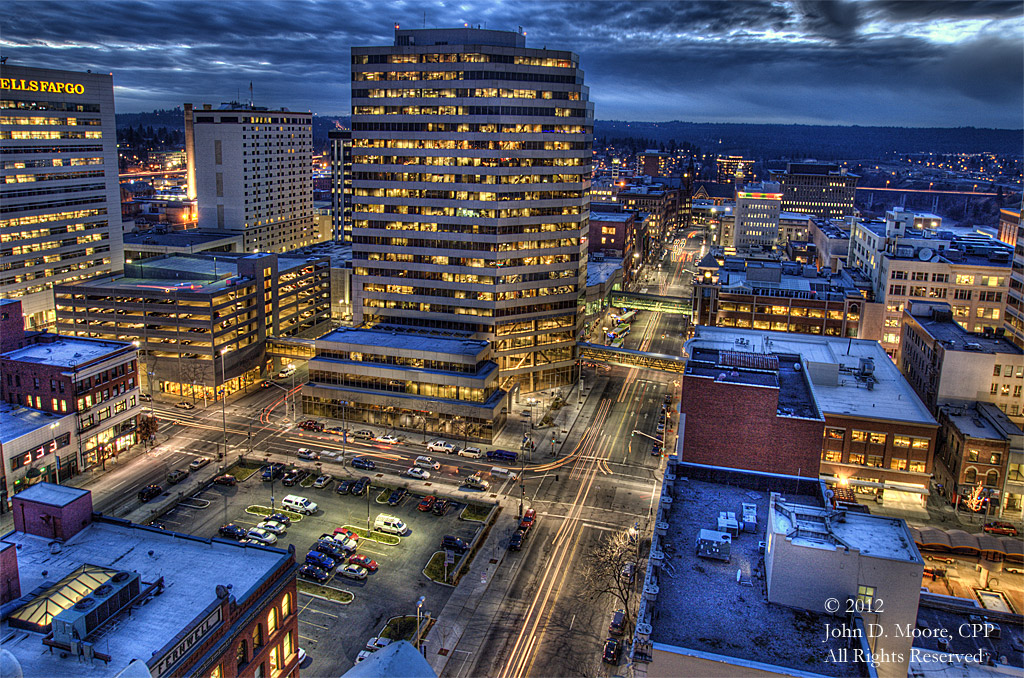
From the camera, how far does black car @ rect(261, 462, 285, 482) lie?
87.9 m

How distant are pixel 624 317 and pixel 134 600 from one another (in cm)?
14401

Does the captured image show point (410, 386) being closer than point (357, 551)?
No

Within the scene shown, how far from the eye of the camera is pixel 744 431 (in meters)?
64.1

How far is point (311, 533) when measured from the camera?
76312 millimetres

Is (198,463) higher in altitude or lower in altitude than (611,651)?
higher

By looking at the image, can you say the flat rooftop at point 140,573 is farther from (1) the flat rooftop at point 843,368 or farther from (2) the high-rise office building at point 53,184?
(2) the high-rise office building at point 53,184

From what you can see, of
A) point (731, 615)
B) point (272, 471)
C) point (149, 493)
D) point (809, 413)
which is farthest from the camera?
point (272, 471)

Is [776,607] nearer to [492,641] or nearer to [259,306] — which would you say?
[492,641]

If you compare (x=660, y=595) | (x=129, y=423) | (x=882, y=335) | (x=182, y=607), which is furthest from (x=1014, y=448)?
(x=129, y=423)

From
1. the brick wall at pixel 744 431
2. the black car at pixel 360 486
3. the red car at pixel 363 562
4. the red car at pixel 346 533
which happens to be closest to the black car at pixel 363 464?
the black car at pixel 360 486

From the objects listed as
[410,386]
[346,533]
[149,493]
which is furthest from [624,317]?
[149,493]

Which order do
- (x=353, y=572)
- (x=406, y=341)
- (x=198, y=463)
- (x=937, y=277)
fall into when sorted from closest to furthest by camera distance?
(x=353, y=572), (x=198, y=463), (x=406, y=341), (x=937, y=277)

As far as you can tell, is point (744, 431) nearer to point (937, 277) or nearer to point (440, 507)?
point (440, 507)

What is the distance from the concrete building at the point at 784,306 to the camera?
→ 13312cm
